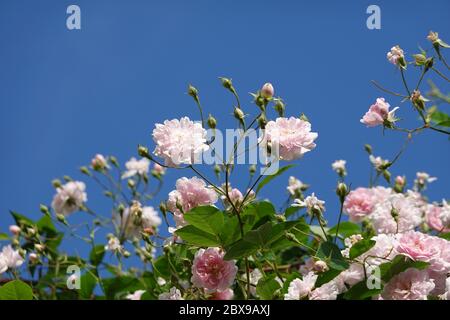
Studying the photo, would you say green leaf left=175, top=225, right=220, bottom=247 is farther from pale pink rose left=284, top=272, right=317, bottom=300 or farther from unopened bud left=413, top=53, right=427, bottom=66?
unopened bud left=413, top=53, right=427, bottom=66

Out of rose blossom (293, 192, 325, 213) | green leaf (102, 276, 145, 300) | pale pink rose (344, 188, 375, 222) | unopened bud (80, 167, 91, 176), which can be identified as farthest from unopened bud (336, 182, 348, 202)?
unopened bud (80, 167, 91, 176)

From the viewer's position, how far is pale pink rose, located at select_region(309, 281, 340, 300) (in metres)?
1.27

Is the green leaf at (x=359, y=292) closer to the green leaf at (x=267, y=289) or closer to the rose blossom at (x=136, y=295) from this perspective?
the green leaf at (x=267, y=289)

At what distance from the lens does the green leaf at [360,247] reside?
1.26 m

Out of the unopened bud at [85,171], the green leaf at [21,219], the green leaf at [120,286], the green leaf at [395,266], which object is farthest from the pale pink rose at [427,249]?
the unopened bud at [85,171]

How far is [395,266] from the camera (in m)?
1.26

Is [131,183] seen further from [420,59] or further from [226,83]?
[420,59]

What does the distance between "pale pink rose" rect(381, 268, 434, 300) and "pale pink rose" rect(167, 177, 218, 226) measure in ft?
1.26

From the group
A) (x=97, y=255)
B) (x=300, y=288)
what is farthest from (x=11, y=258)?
(x=300, y=288)

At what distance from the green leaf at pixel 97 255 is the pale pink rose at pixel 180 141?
0.85 m
